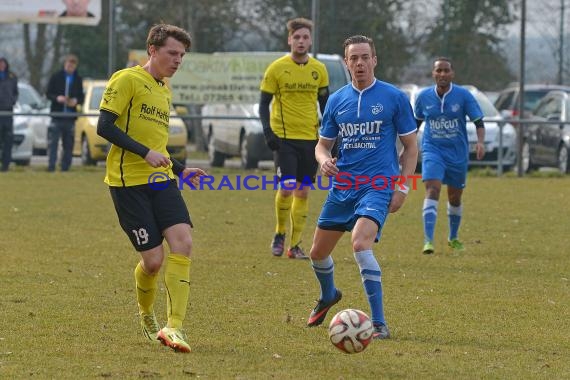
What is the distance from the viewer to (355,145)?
8156 mm

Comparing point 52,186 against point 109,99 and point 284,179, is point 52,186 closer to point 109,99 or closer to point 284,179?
point 284,179

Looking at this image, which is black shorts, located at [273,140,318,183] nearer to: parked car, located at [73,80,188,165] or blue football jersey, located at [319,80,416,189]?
blue football jersey, located at [319,80,416,189]

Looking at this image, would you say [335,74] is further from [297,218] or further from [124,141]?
[124,141]

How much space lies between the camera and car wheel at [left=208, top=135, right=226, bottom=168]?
79.0ft

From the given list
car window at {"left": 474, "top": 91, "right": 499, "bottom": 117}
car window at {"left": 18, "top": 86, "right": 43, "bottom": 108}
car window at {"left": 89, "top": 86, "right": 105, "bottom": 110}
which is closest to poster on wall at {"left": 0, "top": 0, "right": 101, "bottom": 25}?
car window at {"left": 89, "top": 86, "right": 105, "bottom": 110}

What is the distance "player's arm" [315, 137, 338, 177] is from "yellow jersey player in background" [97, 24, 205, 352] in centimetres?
80

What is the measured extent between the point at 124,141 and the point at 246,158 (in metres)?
16.0

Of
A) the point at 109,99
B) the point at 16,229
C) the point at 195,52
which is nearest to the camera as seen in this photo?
the point at 109,99

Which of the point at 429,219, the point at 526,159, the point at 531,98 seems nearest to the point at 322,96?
the point at 429,219

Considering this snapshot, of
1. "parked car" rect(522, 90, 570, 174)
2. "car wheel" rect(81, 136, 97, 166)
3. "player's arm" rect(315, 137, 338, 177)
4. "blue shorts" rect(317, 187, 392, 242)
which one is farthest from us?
"car wheel" rect(81, 136, 97, 166)

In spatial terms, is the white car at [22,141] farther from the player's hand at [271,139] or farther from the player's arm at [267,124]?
the player's hand at [271,139]

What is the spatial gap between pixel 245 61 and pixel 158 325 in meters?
15.8

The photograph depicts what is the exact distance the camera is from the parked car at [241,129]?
75.9 ft

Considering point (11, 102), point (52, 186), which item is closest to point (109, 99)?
point (52, 186)
